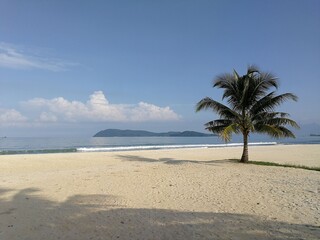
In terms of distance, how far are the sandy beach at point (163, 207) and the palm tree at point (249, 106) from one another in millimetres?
4039

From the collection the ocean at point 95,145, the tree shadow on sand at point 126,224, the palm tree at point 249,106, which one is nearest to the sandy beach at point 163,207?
the tree shadow on sand at point 126,224

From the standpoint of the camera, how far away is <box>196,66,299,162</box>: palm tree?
15367mm

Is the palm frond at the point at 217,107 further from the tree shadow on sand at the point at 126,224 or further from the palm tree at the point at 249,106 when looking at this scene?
the tree shadow on sand at the point at 126,224

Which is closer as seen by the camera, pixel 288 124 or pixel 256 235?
pixel 256 235

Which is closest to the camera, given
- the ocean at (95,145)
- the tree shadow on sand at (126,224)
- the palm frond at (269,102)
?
the tree shadow on sand at (126,224)

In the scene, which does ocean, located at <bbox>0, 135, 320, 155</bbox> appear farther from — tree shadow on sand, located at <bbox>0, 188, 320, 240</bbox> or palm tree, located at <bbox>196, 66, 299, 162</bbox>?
tree shadow on sand, located at <bbox>0, 188, 320, 240</bbox>

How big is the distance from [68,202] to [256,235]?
4853 millimetres

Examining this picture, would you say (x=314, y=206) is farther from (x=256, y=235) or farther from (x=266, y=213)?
(x=256, y=235)

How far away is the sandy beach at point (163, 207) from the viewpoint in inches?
211

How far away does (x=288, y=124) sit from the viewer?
50.1 ft

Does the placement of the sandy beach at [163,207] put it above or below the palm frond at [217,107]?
below

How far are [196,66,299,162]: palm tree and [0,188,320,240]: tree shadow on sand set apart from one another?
9133 mm

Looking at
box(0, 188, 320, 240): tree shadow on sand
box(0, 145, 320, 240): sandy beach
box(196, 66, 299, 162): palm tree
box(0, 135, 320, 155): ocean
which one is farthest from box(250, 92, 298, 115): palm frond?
box(0, 135, 320, 155): ocean

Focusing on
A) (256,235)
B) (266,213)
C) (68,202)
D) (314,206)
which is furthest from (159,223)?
(314,206)
